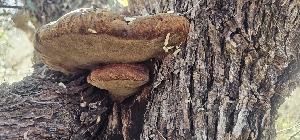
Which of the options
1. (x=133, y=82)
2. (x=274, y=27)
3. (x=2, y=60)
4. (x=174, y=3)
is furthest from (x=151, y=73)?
(x=2, y=60)

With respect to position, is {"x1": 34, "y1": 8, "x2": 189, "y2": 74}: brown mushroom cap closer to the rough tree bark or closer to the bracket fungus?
the bracket fungus

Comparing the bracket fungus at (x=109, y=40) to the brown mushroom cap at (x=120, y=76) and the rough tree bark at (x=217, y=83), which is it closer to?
the brown mushroom cap at (x=120, y=76)

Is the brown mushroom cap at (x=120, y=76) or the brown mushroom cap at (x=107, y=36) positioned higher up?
the brown mushroom cap at (x=107, y=36)

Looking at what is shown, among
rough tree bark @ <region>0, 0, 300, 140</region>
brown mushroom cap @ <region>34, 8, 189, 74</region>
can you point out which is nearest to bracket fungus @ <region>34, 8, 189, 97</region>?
brown mushroom cap @ <region>34, 8, 189, 74</region>

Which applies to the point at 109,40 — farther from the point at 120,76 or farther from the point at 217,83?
the point at 217,83

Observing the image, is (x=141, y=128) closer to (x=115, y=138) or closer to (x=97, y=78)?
(x=115, y=138)

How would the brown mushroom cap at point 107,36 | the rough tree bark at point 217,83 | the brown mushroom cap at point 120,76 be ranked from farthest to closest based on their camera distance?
1. the brown mushroom cap at point 120,76
2. the rough tree bark at point 217,83
3. the brown mushroom cap at point 107,36

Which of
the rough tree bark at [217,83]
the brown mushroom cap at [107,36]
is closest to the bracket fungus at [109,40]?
the brown mushroom cap at [107,36]
